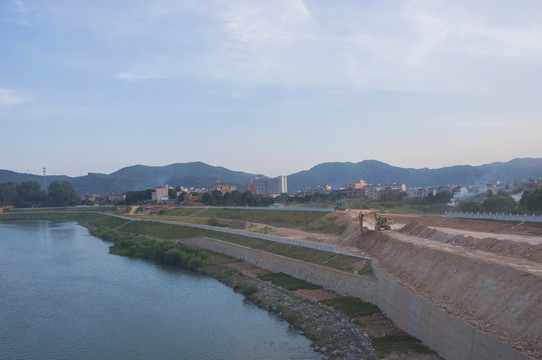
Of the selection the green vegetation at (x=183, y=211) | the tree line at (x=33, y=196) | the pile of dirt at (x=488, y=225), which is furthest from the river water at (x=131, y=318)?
the tree line at (x=33, y=196)

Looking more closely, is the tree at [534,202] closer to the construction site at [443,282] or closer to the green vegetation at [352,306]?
the construction site at [443,282]

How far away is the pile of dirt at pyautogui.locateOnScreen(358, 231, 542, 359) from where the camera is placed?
1334cm

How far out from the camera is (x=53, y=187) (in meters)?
142

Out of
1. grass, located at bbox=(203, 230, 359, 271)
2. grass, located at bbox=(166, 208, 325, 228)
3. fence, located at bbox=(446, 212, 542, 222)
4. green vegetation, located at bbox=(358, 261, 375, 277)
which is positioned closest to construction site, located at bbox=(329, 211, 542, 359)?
green vegetation, located at bbox=(358, 261, 375, 277)

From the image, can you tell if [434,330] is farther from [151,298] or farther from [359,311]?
[151,298]

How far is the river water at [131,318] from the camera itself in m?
20.3

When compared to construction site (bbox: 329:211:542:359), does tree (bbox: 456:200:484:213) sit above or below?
above

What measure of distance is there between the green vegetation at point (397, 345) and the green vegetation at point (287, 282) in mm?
8913

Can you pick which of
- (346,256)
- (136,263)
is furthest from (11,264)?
(346,256)

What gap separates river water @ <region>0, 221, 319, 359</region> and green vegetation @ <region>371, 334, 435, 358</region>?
9.32 feet

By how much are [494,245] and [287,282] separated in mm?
12934

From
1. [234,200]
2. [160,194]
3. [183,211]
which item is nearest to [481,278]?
[183,211]

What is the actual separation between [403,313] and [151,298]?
1735 cm

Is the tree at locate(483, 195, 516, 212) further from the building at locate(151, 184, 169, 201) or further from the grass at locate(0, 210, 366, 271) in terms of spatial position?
the building at locate(151, 184, 169, 201)
